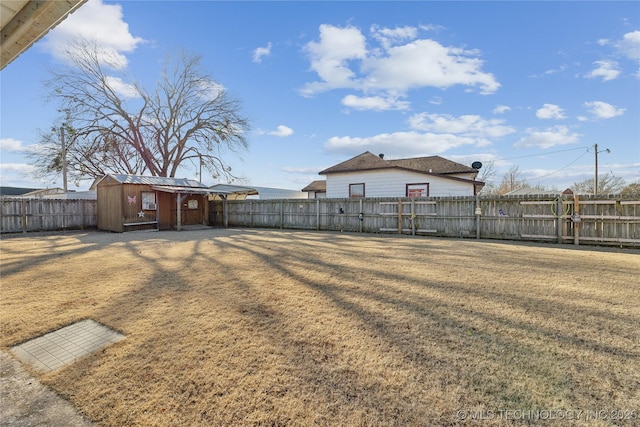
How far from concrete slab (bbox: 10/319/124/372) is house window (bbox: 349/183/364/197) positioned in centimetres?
1425

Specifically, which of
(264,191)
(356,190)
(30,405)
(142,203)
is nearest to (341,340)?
(30,405)

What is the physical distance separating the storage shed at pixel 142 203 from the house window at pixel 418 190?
1129 centimetres

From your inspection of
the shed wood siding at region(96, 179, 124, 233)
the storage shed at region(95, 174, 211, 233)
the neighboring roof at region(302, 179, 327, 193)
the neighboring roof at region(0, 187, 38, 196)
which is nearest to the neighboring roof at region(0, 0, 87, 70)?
the storage shed at region(95, 174, 211, 233)

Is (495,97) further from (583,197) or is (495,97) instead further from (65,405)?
(65,405)

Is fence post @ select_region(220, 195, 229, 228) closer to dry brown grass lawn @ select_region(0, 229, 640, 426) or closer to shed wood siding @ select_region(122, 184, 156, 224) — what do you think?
shed wood siding @ select_region(122, 184, 156, 224)

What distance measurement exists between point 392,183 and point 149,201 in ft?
42.8

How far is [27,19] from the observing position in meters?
1.61

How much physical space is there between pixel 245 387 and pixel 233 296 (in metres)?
2.06

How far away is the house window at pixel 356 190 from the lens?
16.3 metres

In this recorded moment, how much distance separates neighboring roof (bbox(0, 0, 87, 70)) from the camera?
4.98 feet

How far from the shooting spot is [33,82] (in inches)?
747

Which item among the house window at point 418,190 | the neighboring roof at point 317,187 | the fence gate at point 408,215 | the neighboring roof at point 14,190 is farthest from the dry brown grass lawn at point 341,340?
the neighboring roof at point 14,190

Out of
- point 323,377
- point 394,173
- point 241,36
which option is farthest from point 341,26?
point 323,377

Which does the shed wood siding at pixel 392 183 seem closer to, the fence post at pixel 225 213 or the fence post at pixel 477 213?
the fence post at pixel 477 213
